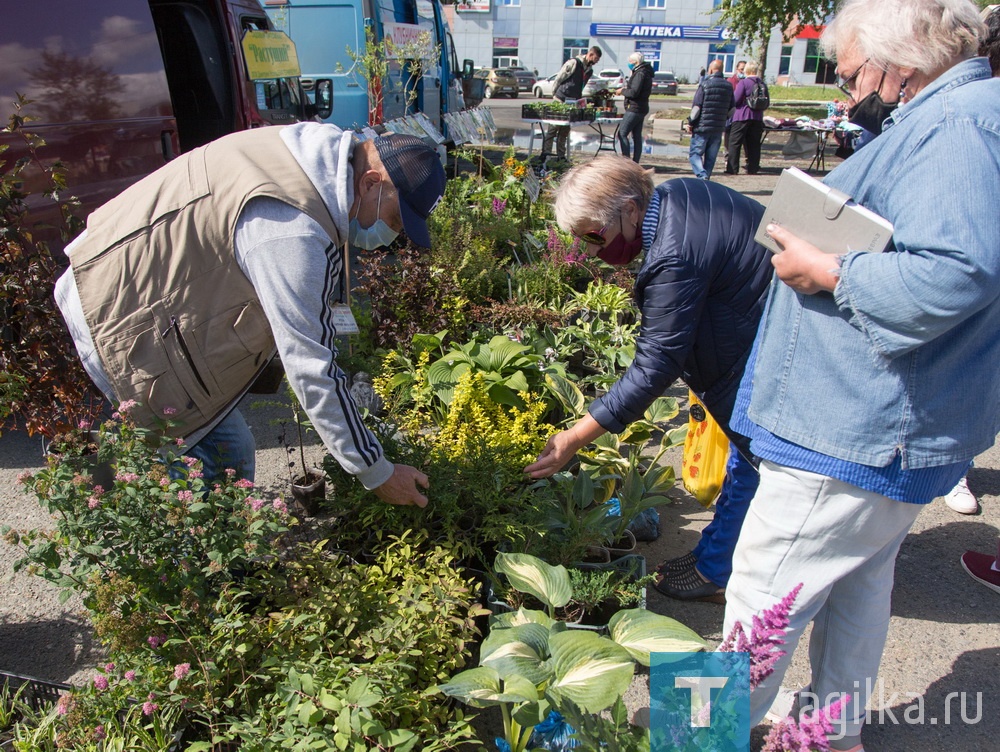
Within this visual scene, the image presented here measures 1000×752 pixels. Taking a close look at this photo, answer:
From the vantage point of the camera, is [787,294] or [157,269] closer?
[787,294]

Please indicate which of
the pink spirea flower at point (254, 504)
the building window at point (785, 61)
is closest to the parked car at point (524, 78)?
the building window at point (785, 61)

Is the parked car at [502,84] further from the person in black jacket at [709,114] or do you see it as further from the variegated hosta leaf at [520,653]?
the variegated hosta leaf at [520,653]

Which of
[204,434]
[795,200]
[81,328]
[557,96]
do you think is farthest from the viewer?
[557,96]

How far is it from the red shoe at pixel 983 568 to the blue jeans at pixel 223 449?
9.59ft

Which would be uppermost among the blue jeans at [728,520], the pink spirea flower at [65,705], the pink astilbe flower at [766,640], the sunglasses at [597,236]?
the sunglasses at [597,236]

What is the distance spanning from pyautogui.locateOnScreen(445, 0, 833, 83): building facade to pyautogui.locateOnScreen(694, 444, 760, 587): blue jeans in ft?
169

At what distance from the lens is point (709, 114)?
10.7m

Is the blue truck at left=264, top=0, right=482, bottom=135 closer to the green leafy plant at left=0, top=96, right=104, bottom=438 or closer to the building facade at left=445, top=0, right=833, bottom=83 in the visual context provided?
the green leafy plant at left=0, top=96, right=104, bottom=438

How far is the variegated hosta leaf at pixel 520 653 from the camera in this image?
64.0 inches

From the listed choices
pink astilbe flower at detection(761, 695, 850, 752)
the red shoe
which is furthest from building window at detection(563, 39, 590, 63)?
pink astilbe flower at detection(761, 695, 850, 752)

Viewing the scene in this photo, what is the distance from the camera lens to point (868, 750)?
2.25 meters

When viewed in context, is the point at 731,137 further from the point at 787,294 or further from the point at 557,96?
the point at 787,294

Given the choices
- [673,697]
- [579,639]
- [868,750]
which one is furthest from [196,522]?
[868,750]

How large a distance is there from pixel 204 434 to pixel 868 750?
7.30 feet
